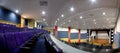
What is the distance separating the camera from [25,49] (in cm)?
296

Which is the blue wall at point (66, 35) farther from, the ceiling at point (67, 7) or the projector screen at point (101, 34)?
the ceiling at point (67, 7)

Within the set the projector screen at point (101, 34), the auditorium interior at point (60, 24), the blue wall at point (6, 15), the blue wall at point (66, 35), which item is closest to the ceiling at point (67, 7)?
the auditorium interior at point (60, 24)

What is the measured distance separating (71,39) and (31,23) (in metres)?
14.4

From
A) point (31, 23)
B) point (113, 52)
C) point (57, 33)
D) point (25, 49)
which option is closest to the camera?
point (113, 52)

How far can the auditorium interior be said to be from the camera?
14.5 ft

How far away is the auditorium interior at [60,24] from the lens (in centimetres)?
443

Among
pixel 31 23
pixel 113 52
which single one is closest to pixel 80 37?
pixel 31 23

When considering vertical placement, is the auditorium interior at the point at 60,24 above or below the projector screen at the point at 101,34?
above

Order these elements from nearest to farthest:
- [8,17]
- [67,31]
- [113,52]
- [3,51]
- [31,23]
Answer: [113,52] < [3,51] < [8,17] < [31,23] < [67,31]

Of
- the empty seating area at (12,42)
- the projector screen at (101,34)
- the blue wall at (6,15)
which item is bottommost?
the projector screen at (101,34)

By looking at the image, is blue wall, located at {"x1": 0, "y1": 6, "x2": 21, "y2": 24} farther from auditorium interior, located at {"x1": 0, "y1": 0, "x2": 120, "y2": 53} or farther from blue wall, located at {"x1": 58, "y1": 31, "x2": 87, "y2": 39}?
blue wall, located at {"x1": 58, "y1": 31, "x2": 87, "y2": 39}

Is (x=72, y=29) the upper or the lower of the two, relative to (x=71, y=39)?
upper

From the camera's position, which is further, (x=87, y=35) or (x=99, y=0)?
(x=87, y=35)

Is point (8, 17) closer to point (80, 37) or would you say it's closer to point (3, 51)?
point (3, 51)
